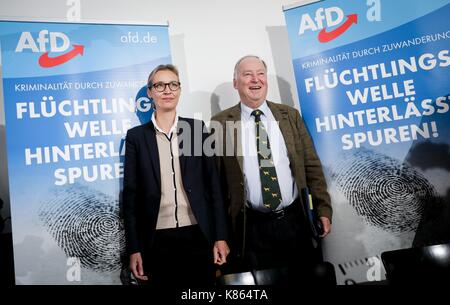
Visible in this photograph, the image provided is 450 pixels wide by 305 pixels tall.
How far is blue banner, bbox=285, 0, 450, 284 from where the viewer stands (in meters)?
3.30

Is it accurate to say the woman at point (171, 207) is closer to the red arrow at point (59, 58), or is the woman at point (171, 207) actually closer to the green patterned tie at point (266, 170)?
the green patterned tie at point (266, 170)

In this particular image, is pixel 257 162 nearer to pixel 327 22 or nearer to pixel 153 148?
pixel 153 148

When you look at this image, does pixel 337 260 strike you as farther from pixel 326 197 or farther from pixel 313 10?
pixel 313 10

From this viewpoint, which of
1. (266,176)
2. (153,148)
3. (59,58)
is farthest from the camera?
(59,58)

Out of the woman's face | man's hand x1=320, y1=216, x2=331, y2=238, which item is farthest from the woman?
man's hand x1=320, y1=216, x2=331, y2=238

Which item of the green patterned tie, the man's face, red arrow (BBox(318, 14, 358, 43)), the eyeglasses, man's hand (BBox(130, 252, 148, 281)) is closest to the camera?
man's hand (BBox(130, 252, 148, 281))

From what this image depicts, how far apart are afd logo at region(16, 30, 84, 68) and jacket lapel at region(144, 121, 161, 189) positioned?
0.90m

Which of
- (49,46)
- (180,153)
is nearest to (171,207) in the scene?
(180,153)

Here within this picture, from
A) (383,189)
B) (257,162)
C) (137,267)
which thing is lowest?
(137,267)

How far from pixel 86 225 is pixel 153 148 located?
788mm

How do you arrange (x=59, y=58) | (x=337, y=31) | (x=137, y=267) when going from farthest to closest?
(x=337, y=31), (x=59, y=58), (x=137, y=267)

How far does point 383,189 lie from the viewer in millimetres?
3338

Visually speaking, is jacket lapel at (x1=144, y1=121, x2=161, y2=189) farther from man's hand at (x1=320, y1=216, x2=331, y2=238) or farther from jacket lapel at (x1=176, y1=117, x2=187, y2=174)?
man's hand at (x1=320, y1=216, x2=331, y2=238)

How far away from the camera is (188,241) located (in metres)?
2.92
